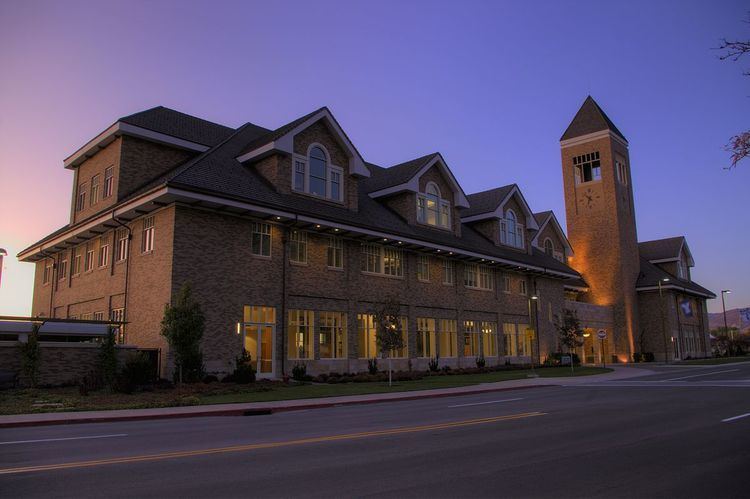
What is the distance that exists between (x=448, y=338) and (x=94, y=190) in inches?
892

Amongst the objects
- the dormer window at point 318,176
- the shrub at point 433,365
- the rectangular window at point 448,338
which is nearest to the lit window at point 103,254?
the dormer window at point 318,176

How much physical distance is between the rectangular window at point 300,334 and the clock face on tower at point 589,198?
134 feet

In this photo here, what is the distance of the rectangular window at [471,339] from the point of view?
39406 millimetres

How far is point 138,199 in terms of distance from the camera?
2525 cm

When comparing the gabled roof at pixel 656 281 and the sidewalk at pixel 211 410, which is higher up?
the gabled roof at pixel 656 281

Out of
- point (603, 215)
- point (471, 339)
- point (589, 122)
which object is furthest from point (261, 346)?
point (589, 122)

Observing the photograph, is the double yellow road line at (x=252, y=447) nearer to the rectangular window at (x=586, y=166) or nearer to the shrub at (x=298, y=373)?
the shrub at (x=298, y=373)

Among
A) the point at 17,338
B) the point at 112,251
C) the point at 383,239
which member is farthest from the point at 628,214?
the point at 17,338

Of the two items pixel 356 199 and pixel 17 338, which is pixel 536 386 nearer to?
pixel 356 199

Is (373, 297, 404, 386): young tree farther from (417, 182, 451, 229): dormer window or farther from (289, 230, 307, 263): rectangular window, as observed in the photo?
(417, 182, 451, 229): dormer window

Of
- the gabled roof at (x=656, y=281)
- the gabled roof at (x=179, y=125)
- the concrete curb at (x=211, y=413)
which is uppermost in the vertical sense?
the gabled roof at (x=179, y=125)

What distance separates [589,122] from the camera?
61.8 m

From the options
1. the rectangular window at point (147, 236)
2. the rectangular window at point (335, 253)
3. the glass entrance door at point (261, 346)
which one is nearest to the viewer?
the rectangular window at point (147, 236)

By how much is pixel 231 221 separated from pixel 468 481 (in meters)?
21.5
